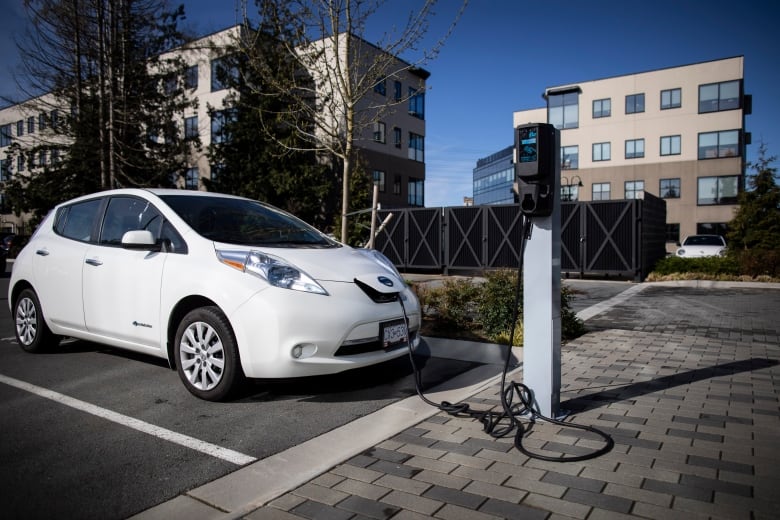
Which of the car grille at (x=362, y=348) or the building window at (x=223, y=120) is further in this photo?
the building window at (x=223, y=120)

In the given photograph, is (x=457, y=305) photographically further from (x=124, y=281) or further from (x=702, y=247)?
(x=702, y=247)

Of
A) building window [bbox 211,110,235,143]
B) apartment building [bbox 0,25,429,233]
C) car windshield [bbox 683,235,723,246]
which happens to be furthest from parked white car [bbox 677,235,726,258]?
building window [bbox 211,110,235,143]

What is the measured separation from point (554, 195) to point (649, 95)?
45207mm

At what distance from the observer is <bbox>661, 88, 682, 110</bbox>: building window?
41.4 m

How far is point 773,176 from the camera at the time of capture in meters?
24.5

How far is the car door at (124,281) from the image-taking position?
4559 millimetres

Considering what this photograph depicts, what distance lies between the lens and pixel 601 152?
45.0 meters

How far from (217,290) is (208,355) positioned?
1.73 feet

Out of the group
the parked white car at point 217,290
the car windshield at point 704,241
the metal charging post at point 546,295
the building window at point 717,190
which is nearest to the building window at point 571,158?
the building window at point 717,190

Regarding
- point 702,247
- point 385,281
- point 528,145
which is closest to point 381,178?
point 702,247

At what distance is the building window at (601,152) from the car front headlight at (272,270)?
4566 centimetres

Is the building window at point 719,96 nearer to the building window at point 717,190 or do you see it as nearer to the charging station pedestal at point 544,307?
the building window at point 717,190

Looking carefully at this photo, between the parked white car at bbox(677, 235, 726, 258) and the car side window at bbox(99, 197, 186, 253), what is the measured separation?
73.9ft

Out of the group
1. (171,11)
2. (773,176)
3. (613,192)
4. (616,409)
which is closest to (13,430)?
(616,409)
